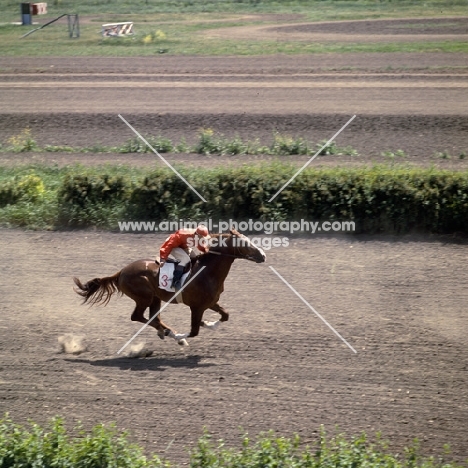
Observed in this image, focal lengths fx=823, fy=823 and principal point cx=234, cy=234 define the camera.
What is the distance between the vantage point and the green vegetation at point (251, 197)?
1567 cm

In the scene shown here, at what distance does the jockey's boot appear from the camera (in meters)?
10.8

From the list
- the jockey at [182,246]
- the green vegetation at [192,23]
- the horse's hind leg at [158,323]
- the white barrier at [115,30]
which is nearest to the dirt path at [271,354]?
the horse's hind leg at [158,323]

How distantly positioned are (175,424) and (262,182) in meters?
8.10

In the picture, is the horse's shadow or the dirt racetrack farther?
the horse's shadow

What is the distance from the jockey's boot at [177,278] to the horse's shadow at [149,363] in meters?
0.93

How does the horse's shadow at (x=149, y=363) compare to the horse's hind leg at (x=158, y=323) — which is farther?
the horse's hind leg at (x=158, y=323)

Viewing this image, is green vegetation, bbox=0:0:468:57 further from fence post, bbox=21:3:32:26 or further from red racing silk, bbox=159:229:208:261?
red racing silk, bbox=159:229:208:261

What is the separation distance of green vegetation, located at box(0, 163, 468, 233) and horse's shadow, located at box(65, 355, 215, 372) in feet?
19.5

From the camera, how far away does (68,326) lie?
11.8 meters

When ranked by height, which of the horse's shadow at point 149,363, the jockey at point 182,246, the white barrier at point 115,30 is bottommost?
the horse's shadow at point 149,363
